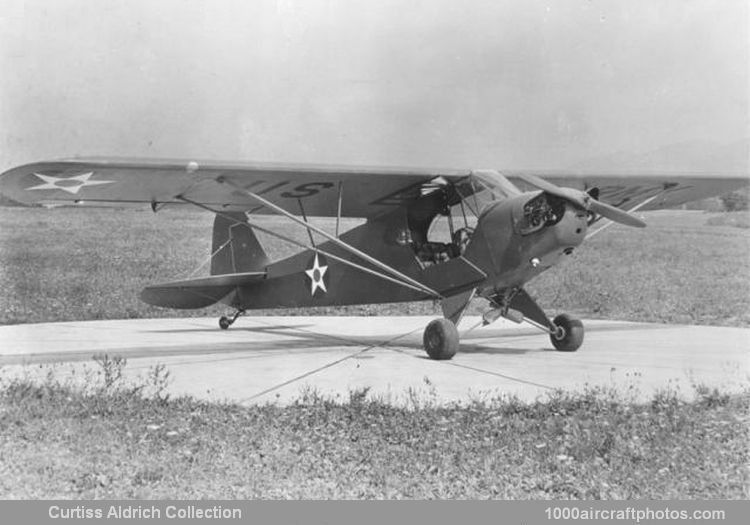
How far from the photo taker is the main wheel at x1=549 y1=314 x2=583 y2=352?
941 cm

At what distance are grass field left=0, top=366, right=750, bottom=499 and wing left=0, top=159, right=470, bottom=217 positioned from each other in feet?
8.40

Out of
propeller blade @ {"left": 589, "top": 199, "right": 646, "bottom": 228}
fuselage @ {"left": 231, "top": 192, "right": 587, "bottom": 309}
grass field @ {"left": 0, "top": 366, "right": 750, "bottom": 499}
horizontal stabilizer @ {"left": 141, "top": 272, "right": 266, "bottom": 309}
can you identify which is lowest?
grass field @ {"left": 0, "top": 366, "right": 750, "bottom": 499}

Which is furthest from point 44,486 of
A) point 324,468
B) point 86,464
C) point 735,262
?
point 735,262

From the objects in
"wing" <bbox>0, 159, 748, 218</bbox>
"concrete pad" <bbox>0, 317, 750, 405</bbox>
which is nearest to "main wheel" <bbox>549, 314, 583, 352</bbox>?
"concrete pad" <bbox>0, 317, 750, 405</bbox>

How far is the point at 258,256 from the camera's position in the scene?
12805 millimetres

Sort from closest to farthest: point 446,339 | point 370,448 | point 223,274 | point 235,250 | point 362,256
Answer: point 370,448, point 446,339, point 362,256, point 235,250, point 223,274

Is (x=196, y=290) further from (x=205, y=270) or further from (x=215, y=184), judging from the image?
(x=205, y=270)

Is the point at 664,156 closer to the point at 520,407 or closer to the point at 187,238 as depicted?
the point at 187,238

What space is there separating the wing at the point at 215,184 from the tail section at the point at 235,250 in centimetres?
174

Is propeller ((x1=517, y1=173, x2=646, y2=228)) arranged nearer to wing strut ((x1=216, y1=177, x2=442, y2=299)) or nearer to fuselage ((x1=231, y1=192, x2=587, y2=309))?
fuselage ((x1=231, y1=192, x2=587, y2=309))

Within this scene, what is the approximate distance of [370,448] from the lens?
4777 millimetres

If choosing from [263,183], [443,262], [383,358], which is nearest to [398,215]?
[443,262]

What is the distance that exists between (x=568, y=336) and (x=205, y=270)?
17584 millimetres

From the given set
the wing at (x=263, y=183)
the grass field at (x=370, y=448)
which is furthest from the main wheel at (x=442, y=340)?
the grass field at (x=370, y=448)
